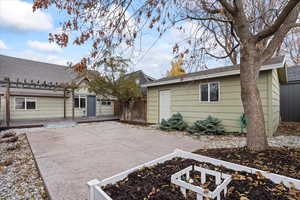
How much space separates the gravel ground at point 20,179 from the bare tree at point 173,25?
2190mm

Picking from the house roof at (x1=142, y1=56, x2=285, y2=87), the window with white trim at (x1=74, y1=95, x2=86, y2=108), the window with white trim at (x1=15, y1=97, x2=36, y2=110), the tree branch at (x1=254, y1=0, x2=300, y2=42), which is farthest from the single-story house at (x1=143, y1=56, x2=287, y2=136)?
the window with white trim at (x1=15, y1=97, x2=36, y2=110)

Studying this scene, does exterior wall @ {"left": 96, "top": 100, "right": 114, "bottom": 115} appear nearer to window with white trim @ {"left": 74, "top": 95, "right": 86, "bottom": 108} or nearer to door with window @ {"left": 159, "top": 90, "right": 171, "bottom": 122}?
window with white trim @ {"left": 74, "top": 95, "right": 86, "bottom": 108}

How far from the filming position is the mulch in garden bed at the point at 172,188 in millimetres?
1521

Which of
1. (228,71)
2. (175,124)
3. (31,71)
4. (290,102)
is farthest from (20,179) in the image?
(290,102)

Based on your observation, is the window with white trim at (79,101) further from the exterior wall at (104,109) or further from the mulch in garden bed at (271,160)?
the mulch in garden bed at (271,160)

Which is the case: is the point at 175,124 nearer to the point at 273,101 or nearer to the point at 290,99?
the point at 273,101

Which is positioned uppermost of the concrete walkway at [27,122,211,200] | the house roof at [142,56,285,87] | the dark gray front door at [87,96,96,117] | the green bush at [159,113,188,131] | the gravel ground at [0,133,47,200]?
the house roof at [142,56,285,87]

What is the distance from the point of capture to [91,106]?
13930mm

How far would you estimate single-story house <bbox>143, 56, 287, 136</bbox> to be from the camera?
541 cm

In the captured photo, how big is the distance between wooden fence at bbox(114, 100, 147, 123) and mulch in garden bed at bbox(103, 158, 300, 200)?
323 inches

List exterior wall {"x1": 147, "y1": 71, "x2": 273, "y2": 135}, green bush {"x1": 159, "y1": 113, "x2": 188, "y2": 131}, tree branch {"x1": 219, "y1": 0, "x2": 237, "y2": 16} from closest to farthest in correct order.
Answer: tree branch {"x1": 219, "y1": 0, "x2": 237, "y2": 16}, exterior wall {"x1": 147, "y1": 71, "x2": 273, "y2": 135}, green bush {"x1": 159, "y1": 113, "x2": 188, "y2": 131}

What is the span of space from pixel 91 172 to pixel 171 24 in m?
3.25

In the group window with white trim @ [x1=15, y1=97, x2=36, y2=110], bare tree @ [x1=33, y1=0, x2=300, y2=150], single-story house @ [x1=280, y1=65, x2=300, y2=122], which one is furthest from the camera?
window with white trim @ [x1=15, y1=97, x2=36, y2=110]

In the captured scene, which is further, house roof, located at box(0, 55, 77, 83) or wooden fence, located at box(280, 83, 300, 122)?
house roof, located at box(0, 55, 77, 83)
